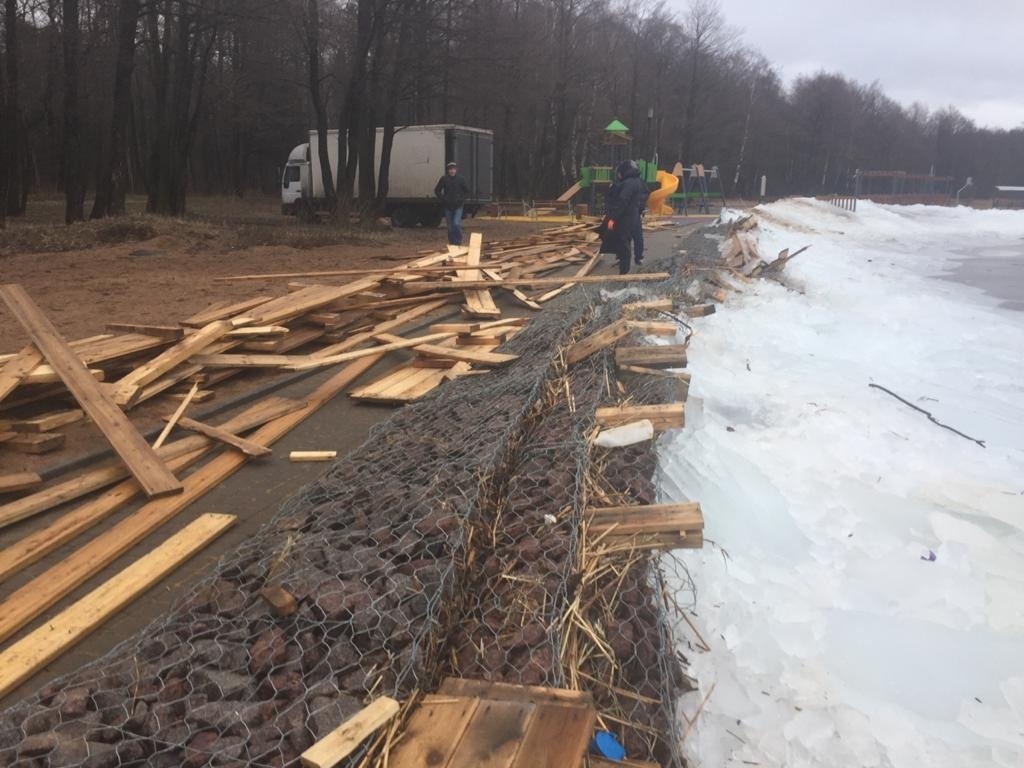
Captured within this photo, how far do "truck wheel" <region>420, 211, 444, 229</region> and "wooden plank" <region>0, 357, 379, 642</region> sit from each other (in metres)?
24.7

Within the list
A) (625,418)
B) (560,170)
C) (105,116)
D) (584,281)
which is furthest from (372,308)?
(560,170)

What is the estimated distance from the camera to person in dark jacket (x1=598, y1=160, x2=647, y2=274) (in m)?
12.7

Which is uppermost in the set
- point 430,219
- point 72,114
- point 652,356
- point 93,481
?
point 72,114

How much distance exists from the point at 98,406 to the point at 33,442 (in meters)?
0.49

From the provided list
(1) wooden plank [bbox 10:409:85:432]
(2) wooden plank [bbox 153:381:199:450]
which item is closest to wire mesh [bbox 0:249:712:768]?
(2) wooden plank [bbox 153:381:199:450]

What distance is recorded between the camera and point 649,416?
528cm

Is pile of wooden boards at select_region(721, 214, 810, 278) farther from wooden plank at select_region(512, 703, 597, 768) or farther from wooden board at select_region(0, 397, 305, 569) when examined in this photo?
wooden plank at select_region(512, 703, 597, 768)

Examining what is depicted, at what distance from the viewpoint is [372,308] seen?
9.46 metres

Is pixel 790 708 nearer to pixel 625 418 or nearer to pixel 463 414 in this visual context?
pixel 625 418

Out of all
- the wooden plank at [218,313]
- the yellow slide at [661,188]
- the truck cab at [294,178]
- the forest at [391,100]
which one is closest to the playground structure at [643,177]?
the yellow slide at [661,188]

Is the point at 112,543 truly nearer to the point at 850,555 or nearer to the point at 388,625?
the point at 388,625

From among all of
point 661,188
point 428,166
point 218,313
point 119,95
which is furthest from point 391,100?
point 218,313

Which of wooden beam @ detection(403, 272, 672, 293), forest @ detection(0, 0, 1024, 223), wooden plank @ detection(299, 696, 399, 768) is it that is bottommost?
wooden plank @ detection(299, 696, 399, 768)

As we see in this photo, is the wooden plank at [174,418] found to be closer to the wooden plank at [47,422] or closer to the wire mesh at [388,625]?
the wooden plank at [47,422]
